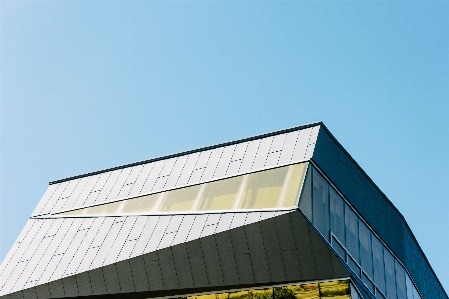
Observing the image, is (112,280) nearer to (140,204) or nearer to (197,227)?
(140,204)

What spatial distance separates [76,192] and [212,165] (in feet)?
23.3

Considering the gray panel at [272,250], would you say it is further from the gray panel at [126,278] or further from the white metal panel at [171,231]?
the gray panel at [126,278]

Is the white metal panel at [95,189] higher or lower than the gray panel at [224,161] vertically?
higher

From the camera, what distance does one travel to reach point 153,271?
24.1 metres

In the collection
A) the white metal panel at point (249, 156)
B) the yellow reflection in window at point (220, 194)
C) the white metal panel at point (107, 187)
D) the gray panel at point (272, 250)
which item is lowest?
the gray panel at point (272, 250)

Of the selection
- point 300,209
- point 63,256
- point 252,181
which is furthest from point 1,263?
point 300,209

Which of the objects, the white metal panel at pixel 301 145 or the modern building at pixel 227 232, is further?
the white metal panel at pixel 301 145

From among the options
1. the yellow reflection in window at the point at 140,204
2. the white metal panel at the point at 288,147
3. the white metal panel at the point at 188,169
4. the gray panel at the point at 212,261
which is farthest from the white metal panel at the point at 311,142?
the yellow reflection in window at the point at 140,204

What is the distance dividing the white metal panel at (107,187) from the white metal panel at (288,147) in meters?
8.05

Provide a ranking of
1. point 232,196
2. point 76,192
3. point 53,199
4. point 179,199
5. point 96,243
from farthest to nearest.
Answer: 1. point 53,199
2. point 76,192
3. point 96,243
4. point 179,199
5. point 232,196

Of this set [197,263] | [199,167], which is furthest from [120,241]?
[199,167]

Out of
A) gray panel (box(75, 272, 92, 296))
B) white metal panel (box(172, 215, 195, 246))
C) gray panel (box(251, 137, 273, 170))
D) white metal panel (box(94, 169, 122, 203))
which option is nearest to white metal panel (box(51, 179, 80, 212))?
white metal panel (box(94, 169, 122, 203))

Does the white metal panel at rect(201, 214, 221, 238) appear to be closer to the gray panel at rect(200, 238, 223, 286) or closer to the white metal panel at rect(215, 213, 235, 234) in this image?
the white metal panel at rect(215, 213, 235, 234)

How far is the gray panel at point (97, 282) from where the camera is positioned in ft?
81.1
